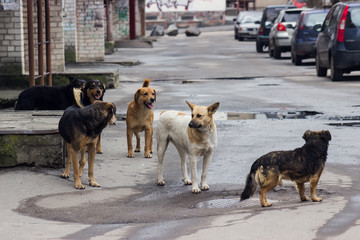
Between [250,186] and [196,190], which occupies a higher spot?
[250,186]

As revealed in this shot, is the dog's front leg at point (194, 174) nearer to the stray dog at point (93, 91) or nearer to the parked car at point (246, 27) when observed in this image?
the stray dog at point (93, 91)

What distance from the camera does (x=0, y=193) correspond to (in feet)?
26.6

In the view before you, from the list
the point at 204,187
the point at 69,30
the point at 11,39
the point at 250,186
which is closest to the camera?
the point at 250,186

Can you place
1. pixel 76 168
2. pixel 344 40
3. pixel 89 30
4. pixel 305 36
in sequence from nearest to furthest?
pixel 76 168 < pixel 344 40 < pixel 305 36 < pixel 89 30

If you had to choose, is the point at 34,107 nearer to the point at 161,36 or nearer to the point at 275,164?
the point at 275,164

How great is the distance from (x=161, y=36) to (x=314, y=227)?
5138cm

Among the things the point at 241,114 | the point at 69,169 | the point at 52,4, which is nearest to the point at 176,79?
the point at 52,4

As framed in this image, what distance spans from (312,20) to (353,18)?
6.86 m

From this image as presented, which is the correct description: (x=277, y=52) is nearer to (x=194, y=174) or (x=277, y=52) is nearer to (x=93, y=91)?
(x=93, y=91)

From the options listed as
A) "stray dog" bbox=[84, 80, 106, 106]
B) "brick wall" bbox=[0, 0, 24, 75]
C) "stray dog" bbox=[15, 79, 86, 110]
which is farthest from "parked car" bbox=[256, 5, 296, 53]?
"stray dog" bbox=[84, 80, 106, 106]

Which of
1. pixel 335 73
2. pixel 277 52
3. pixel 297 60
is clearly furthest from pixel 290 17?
pixel 335 73

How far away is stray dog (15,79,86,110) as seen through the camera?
446 inches

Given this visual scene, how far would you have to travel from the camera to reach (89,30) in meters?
28.8

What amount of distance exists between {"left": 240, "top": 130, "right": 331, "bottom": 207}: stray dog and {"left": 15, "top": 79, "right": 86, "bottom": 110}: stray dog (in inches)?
182
